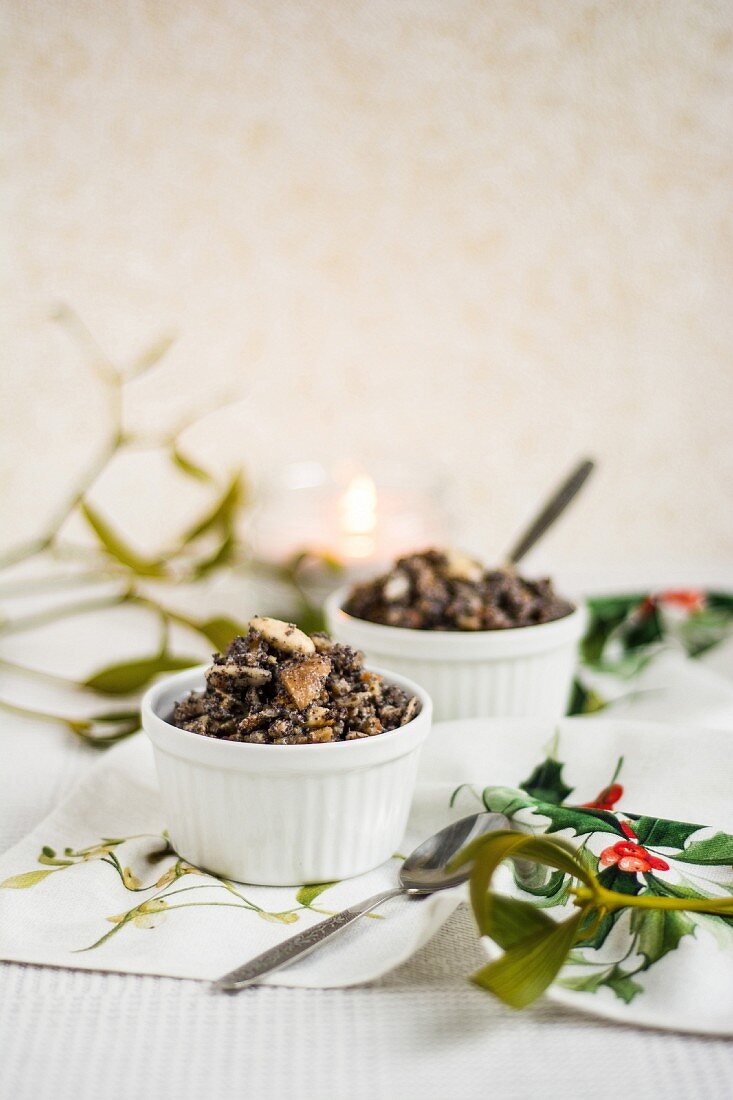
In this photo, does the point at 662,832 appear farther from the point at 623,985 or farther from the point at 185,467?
the point at 185,467

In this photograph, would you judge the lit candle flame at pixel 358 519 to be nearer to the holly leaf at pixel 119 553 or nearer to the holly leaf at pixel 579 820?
the holly leaf at pixel 119 553

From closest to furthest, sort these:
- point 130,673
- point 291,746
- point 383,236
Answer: point 291,746, point 130,673, point 383,236

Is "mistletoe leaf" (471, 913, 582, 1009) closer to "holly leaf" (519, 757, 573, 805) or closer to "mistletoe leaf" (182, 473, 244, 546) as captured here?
"holly leaf" (519, 757, 573, 805)

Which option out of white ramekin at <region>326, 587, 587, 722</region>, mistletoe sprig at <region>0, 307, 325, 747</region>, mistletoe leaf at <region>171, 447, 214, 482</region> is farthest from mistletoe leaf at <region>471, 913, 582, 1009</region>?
mistletoe leaf at <region>171, 447, 214, 482</region>

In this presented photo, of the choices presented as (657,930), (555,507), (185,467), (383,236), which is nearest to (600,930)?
(657,930)

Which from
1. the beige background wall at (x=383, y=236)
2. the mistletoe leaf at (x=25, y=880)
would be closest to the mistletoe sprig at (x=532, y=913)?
the mistletoe leaf at (x=25, y=880)

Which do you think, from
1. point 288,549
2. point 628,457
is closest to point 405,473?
point 288,549
